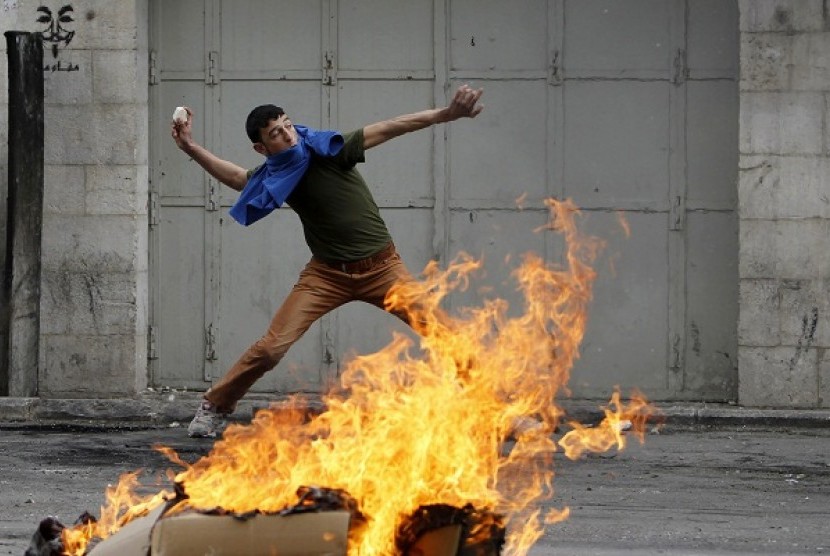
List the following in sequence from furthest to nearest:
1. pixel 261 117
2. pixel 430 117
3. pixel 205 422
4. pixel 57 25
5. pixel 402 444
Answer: pixel 57 25
pixel 205 422
pixel 261 117
pixel 430 117
pixel 402 444

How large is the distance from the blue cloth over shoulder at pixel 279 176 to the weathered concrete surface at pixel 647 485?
155 cm

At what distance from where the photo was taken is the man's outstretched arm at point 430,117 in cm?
741

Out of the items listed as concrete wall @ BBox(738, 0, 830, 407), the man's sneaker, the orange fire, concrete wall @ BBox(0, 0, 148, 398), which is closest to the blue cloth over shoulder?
the man's sneaker

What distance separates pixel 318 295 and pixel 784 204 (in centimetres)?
402

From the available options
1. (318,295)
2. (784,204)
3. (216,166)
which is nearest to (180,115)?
(216,166)

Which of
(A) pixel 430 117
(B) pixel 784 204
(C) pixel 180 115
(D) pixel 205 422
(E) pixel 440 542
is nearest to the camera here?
(E) pixel 440 542

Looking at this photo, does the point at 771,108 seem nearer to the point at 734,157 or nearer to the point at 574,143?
the point at 734,157

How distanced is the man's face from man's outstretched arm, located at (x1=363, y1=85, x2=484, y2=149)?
41 centimetres

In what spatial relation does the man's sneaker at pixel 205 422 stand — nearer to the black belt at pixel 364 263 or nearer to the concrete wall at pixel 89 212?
the black belt at pixel 364 263

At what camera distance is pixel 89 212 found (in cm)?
1216

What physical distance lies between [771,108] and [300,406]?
384 cm

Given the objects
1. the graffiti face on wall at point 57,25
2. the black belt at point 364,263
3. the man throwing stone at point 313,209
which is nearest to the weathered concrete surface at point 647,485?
the man throwing stone at point 313,209

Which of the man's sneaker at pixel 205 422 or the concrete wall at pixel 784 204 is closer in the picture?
the man's sneaker at pixel 205 422

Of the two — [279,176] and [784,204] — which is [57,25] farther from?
Result: [784,204]
